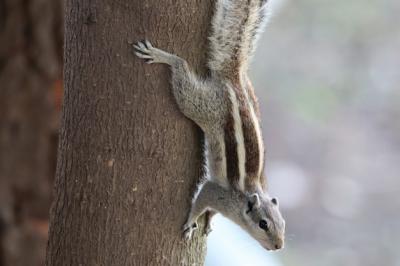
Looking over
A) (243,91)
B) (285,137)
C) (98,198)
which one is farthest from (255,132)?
(285,137)

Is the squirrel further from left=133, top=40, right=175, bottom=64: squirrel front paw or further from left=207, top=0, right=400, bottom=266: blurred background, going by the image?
left=207, top=0, right=400, bottom=266: blurred background

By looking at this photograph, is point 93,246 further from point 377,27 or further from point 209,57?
point 377,27

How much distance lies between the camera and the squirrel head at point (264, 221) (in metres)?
2.14

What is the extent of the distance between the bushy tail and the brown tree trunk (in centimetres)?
3

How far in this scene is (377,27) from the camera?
5.35 metres

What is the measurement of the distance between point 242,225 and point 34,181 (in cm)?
132

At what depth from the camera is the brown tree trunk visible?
5.92 feet

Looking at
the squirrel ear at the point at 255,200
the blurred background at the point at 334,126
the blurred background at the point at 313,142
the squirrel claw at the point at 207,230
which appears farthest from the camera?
the blurred background at the point at 334,126

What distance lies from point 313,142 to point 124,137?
3.39 m

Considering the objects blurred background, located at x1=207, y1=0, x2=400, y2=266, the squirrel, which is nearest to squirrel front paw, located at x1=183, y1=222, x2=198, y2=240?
the squirrel

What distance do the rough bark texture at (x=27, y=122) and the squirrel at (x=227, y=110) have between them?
132 centimetres

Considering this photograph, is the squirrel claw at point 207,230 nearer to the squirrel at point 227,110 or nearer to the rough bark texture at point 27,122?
the squirrel at point 227,110

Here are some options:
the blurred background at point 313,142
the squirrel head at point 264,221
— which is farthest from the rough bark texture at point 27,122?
the squirrel head at point 264,221

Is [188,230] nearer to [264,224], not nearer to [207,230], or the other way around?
[207,230]
